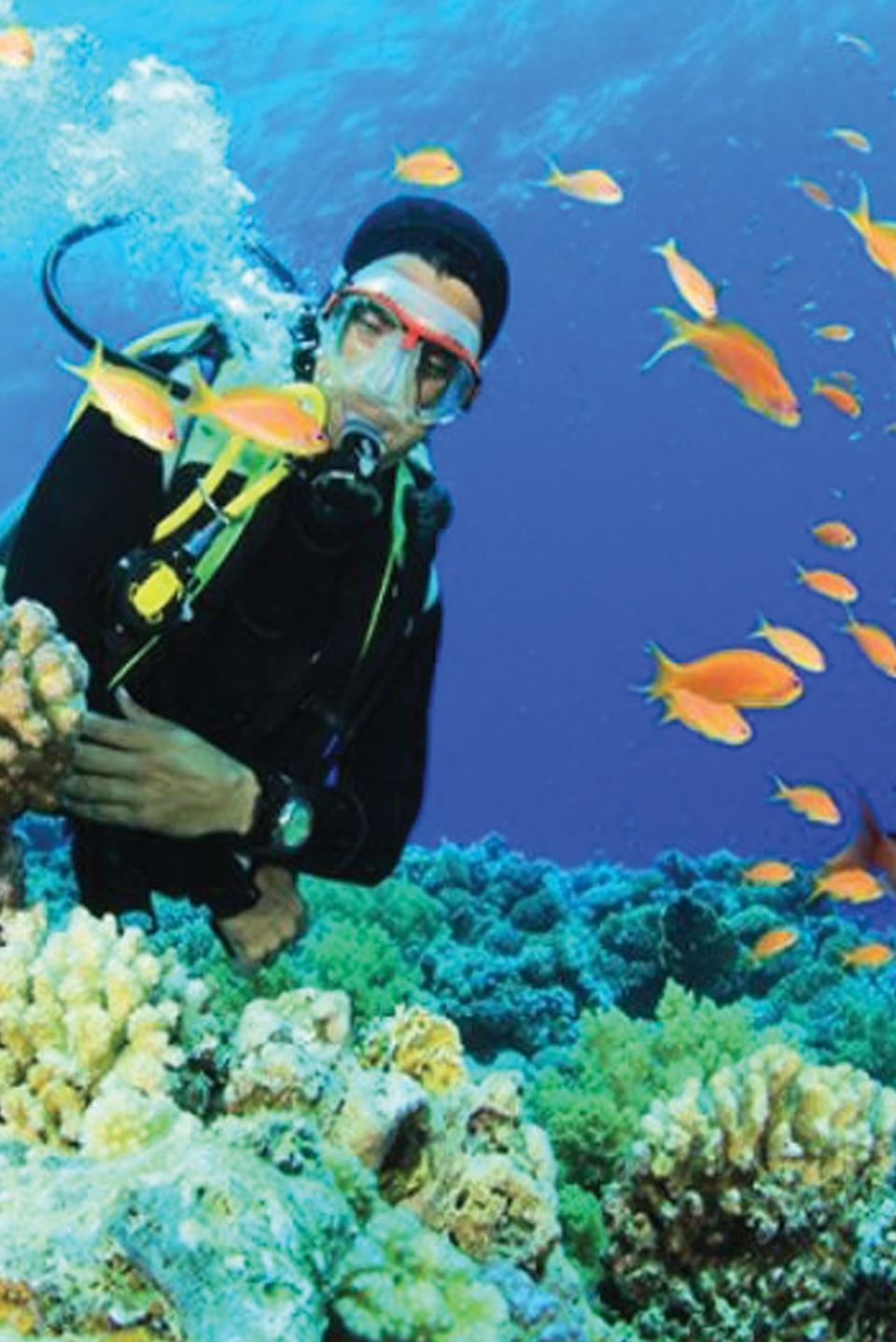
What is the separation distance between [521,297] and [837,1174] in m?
59.8

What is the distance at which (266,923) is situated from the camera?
3.81m

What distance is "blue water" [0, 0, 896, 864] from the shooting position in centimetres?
2156

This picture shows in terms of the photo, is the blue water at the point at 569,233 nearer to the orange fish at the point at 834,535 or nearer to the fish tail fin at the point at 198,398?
the fish tail fin at the point at 198,398

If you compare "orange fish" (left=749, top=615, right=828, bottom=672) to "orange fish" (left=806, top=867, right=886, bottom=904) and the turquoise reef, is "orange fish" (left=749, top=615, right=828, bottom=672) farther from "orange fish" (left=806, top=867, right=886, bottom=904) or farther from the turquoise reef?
the turquoise reef

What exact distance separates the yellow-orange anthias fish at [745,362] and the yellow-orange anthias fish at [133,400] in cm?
279

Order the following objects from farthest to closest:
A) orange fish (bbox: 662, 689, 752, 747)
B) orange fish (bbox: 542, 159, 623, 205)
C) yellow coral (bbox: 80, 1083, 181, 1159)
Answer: orange fish (bbox: 542, 159, 623, 205) < orange fish (bbox: 662, 689, 752, 747) < yellow coral (bbox: 80, 1083, 181, 1159)

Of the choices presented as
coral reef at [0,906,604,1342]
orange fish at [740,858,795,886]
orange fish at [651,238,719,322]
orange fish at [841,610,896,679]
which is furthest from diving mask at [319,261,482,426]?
orange fish at [740,858,795,886]

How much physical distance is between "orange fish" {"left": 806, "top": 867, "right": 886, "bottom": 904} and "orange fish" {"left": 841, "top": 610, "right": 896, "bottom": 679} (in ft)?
4.33

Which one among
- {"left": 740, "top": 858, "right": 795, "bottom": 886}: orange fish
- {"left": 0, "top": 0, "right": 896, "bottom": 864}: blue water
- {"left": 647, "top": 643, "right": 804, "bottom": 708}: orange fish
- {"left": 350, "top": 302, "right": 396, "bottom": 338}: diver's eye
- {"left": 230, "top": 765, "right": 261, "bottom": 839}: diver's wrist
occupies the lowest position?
{"left": 0, "top": 0, "right": 896, "bottom": 864}: blue water

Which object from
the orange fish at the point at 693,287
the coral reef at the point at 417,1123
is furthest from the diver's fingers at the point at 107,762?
the orange fish at the point at 693,287

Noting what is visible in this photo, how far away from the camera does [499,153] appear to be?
136 feet

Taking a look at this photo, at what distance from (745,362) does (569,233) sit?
50.1 m

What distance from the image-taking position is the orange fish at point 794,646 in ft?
24.0

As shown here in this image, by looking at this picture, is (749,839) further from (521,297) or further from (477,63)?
(477,63)
